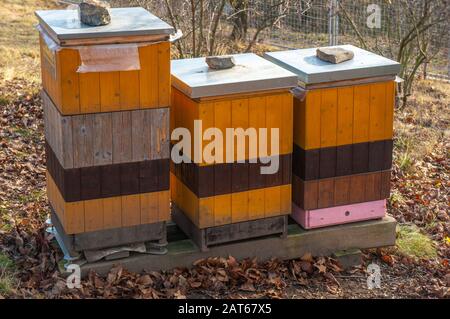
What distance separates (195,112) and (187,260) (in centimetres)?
109

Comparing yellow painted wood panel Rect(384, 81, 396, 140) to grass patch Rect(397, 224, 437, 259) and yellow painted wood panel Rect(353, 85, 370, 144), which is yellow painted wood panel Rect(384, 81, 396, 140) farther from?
grass patch Rect(397, 224, 437, 259)

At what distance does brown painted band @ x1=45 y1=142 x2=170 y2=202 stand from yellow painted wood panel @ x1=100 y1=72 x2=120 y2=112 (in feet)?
1.37

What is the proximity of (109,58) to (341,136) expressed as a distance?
182 centimetres

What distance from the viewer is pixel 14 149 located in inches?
316

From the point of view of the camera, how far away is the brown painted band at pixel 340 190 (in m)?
5.80

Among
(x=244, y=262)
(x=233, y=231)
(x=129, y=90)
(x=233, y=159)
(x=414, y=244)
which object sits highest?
(x=129, y=90)

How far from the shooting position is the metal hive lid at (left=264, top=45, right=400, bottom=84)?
5562 mm

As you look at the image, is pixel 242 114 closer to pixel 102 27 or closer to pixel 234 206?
pixel 234 206

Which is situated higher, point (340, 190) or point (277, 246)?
point (340, 190)

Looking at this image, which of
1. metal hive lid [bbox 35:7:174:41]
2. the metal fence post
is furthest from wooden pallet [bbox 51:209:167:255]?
the metal fence post

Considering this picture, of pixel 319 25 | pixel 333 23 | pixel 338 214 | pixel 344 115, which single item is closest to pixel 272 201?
pixel 338 214

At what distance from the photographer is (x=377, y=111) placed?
583 cm

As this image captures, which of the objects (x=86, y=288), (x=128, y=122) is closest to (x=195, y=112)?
(x=128, y=122)

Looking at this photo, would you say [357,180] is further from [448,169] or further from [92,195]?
[448,169]
